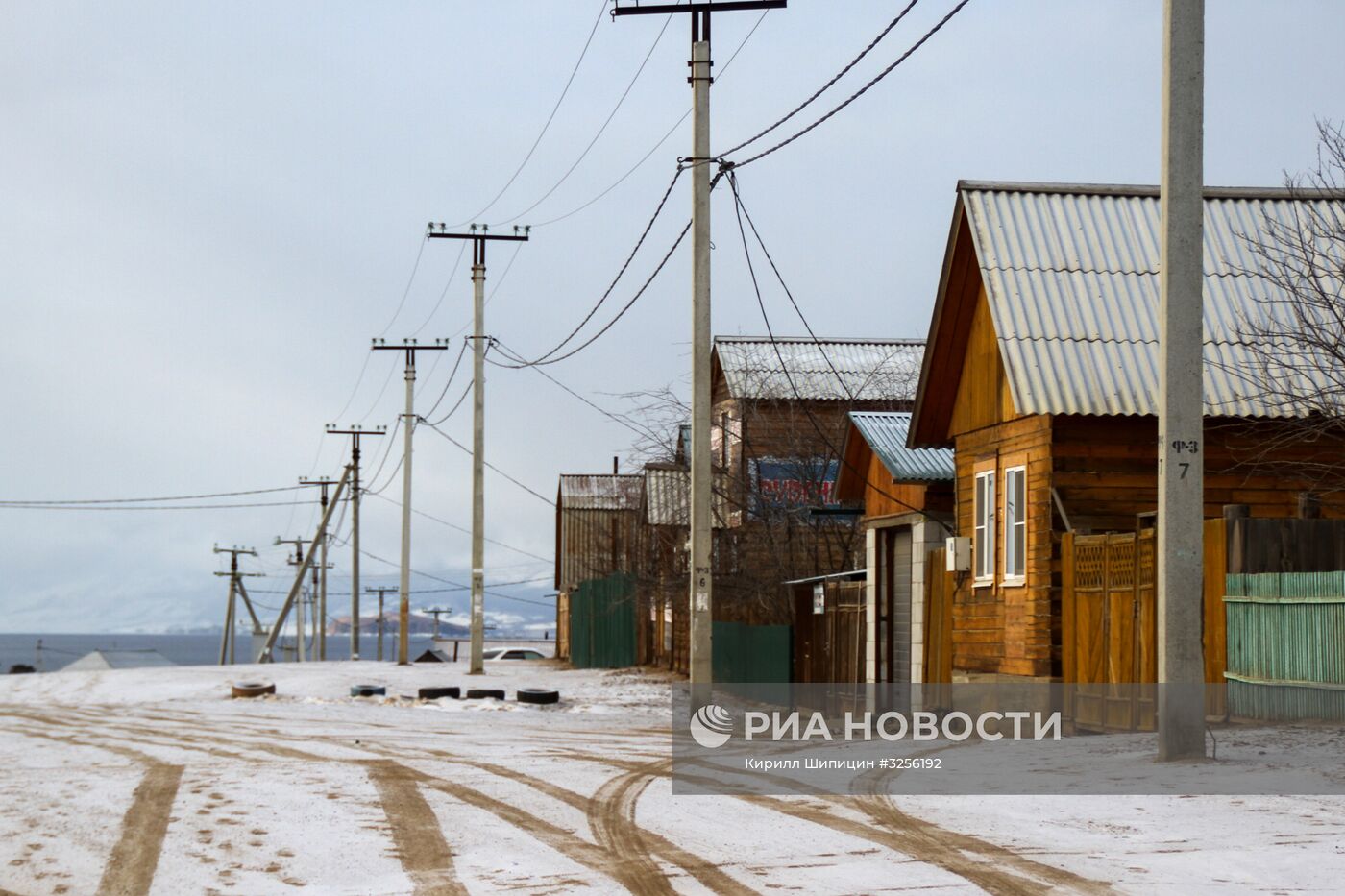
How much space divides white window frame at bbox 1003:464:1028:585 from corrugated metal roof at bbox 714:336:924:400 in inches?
853

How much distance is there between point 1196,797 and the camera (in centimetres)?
1083

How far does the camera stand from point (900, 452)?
84.9 ft

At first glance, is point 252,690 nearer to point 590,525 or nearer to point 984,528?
point 984,528

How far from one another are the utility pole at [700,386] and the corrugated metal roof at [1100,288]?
365cm

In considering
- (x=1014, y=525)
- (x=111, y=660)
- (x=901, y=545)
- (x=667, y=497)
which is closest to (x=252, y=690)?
(x=901, y=545)

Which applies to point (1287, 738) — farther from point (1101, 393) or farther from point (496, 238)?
point (496, 238)

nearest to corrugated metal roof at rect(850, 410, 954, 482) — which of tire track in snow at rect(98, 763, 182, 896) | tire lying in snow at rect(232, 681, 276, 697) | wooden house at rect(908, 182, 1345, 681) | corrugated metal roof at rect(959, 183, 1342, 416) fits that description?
wooden house at rect(908, 182, 1345, 681)

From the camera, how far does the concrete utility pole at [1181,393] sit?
39.6 ft

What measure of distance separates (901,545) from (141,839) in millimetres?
16619

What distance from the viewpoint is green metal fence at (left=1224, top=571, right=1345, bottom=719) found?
14.4 metres

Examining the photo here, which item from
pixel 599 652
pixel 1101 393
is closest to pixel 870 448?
pixel 1101 393

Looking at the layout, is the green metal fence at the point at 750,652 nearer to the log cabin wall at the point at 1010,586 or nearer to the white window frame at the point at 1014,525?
the log cabin wall at the point at 1010,586

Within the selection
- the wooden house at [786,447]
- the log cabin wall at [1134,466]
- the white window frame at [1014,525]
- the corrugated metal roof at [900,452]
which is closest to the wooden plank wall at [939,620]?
the corrugated metal roof at [900,452]

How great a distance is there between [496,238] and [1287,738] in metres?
30.4
